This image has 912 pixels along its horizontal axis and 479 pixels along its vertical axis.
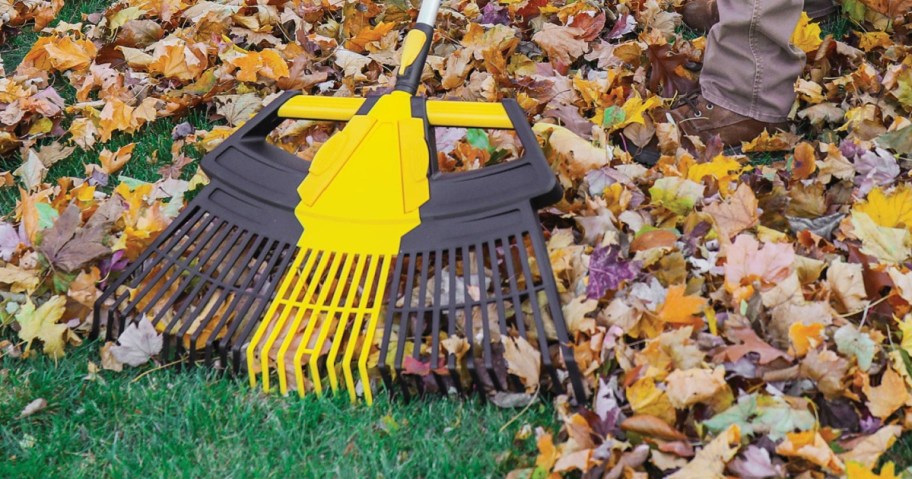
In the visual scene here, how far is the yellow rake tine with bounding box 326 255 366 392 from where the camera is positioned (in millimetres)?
1530

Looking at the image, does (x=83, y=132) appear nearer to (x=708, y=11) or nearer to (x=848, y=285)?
(x=708, y=11)

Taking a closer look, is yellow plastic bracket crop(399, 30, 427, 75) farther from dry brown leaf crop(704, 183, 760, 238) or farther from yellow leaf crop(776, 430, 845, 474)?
yellow leaf crop(776, 430, 845, 474)

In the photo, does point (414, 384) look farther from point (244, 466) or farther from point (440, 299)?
point (244, 466)

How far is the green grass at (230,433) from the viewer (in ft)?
4.67

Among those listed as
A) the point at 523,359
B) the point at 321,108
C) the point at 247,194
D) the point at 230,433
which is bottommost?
the point at 230,433

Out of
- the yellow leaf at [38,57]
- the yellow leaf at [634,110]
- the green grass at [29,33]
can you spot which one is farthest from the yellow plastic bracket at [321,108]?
the green grass at [29,33]

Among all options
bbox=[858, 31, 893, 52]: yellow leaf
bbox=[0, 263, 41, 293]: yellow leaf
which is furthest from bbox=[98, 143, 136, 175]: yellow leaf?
bbox=[858, 31, 893, 52]: yellow leaf

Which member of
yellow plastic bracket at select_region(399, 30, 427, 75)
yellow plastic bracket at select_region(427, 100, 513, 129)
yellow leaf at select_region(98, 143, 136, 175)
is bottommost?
yellow leaf at select_region(98, 143, 136, 175)

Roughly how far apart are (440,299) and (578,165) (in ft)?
1.87

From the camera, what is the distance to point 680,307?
4.93 feet

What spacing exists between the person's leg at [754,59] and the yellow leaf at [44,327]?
168cm

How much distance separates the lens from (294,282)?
170 centimetres

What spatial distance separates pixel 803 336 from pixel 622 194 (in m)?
0.55

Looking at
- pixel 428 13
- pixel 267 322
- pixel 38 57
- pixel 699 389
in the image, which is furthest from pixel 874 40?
pixel 38 57
